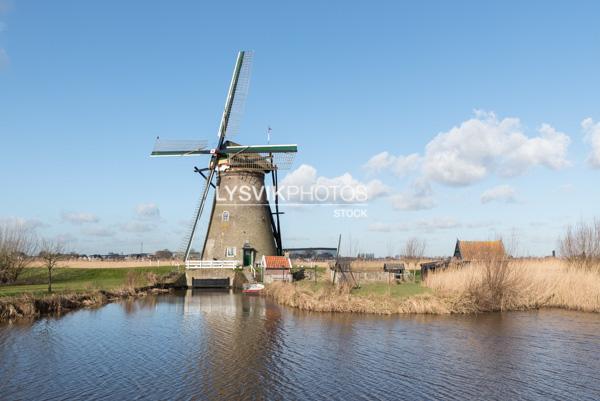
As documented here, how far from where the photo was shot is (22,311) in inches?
722

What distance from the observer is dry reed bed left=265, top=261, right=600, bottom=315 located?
19.8 metres

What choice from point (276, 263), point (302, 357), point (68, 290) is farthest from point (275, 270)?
point (302, 357)

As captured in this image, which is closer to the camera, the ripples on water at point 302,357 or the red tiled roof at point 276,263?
the ripples on water at point 302,357

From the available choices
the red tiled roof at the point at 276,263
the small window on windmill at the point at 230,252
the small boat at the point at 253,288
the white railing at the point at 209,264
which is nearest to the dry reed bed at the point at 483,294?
the small boat at the point at 253,288

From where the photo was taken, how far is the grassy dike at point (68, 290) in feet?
61.0

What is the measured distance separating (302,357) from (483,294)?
35.3 feet

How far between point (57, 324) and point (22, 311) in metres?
2.27

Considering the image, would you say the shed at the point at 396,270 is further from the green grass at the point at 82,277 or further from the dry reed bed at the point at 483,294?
the green grass at the point at 82,277

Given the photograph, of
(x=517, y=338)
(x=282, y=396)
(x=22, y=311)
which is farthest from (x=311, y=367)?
(x=22, y=311)

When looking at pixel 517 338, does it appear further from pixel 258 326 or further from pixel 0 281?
Result: pixel 0 281

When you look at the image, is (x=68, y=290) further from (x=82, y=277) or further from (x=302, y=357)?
(x=302, y=357)

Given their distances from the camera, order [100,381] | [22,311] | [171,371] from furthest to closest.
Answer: [22,311] → [171,371] → [100,381]

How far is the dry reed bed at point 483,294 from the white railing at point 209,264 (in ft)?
33.3

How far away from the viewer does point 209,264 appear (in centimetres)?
3288
